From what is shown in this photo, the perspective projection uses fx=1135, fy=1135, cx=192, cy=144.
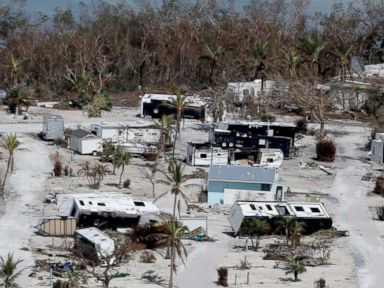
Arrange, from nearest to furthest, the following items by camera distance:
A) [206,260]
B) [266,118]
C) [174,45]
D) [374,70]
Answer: [206,260] → [266,118] → [374,70] → [174,45]

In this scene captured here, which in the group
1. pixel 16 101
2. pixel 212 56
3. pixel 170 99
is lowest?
pixel 16 101

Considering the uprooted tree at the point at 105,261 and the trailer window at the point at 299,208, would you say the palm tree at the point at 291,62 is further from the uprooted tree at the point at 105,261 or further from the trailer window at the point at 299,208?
the uprooted tree at the point at 105,261

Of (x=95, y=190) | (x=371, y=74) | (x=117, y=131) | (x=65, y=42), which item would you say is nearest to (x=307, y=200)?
(x=95, y=190)

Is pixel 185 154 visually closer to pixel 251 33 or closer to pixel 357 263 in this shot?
pixel 357 263

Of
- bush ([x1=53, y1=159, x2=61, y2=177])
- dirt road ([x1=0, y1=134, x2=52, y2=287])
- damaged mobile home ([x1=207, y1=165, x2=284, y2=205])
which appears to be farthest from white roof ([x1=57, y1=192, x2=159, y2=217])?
bush ([x1=53, y1=159, x2=61, y2=177])

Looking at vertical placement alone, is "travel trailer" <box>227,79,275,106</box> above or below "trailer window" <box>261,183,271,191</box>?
above

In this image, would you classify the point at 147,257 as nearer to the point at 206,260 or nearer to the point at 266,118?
the point at 206,260

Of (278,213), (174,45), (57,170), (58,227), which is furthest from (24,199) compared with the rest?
(174,45)

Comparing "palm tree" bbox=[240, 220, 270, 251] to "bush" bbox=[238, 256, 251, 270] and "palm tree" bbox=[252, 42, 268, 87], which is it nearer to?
"bush" bbox=[238, 256, 251, 270]
